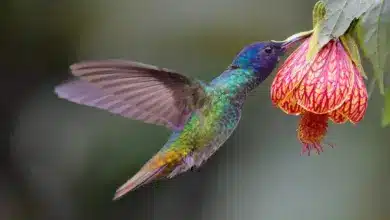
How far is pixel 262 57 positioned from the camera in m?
1.09

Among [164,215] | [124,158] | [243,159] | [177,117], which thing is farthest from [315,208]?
[177,117]

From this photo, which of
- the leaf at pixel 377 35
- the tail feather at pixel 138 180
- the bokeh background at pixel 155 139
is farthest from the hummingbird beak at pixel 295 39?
the bokeh background at pixel 155 139

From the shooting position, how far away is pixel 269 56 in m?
1.07

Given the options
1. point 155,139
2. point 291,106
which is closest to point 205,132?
point 291,106

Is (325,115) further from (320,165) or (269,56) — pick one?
(320,165)

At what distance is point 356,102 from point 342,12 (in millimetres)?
137

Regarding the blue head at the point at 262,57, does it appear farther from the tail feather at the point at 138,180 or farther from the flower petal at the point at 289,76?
the tail feather at the point at 138,180

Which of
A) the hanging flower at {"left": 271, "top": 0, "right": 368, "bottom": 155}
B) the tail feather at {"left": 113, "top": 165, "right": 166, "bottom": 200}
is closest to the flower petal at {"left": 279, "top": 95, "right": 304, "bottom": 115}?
the hanging flower at {"left": 271, "top": 0, "right": 368, "bottom": 155}

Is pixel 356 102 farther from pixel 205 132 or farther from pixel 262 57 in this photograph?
pixel 205 132

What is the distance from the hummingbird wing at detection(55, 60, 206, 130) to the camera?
1.00 metres

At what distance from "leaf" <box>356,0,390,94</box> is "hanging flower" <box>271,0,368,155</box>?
0.06m

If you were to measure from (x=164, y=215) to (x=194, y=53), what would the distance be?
64cm

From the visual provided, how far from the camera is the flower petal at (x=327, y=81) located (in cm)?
97

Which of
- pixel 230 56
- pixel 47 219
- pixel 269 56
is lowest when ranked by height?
pixel 47 219
